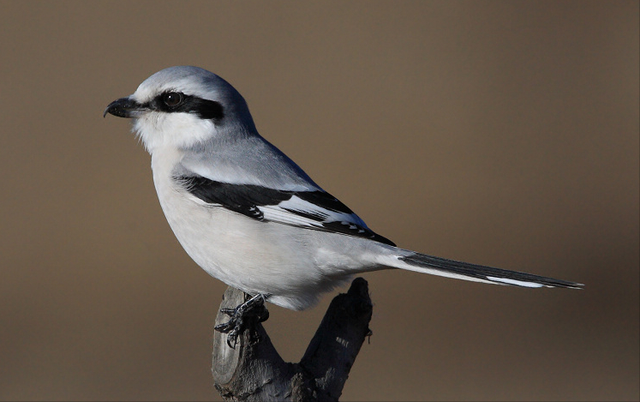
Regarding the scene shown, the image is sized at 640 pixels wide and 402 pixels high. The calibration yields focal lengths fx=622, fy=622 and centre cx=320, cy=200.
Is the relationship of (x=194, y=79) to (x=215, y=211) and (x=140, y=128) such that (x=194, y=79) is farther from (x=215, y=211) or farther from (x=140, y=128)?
(x=215, y=211)

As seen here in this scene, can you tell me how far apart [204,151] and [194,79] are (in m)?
0.29

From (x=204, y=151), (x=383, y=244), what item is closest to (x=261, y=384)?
(x=383, y=244)

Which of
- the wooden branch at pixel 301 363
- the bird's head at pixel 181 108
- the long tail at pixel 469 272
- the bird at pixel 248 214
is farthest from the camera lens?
the bird's head at pixel 181 108

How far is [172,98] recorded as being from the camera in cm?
253

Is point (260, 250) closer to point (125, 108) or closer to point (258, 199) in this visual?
point (258, 199)

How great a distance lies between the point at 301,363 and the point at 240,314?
10.9 inches

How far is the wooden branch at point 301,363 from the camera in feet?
6.63

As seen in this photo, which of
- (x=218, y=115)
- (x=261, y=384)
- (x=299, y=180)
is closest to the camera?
(x=261, y=384)

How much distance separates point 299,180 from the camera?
2.40 meters

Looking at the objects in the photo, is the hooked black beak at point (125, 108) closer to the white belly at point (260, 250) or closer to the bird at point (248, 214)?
the bird at point (248, 214)

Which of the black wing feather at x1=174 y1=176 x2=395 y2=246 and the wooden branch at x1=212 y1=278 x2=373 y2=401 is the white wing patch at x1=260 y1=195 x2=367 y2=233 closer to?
the black wing feather at x1=174 y1=176 x2=395 y2=246

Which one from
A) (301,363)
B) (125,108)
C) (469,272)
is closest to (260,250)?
(301,363)

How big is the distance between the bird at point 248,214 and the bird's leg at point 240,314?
1cm

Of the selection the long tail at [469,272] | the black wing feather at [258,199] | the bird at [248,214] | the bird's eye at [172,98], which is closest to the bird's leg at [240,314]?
the bird at [248,214]
